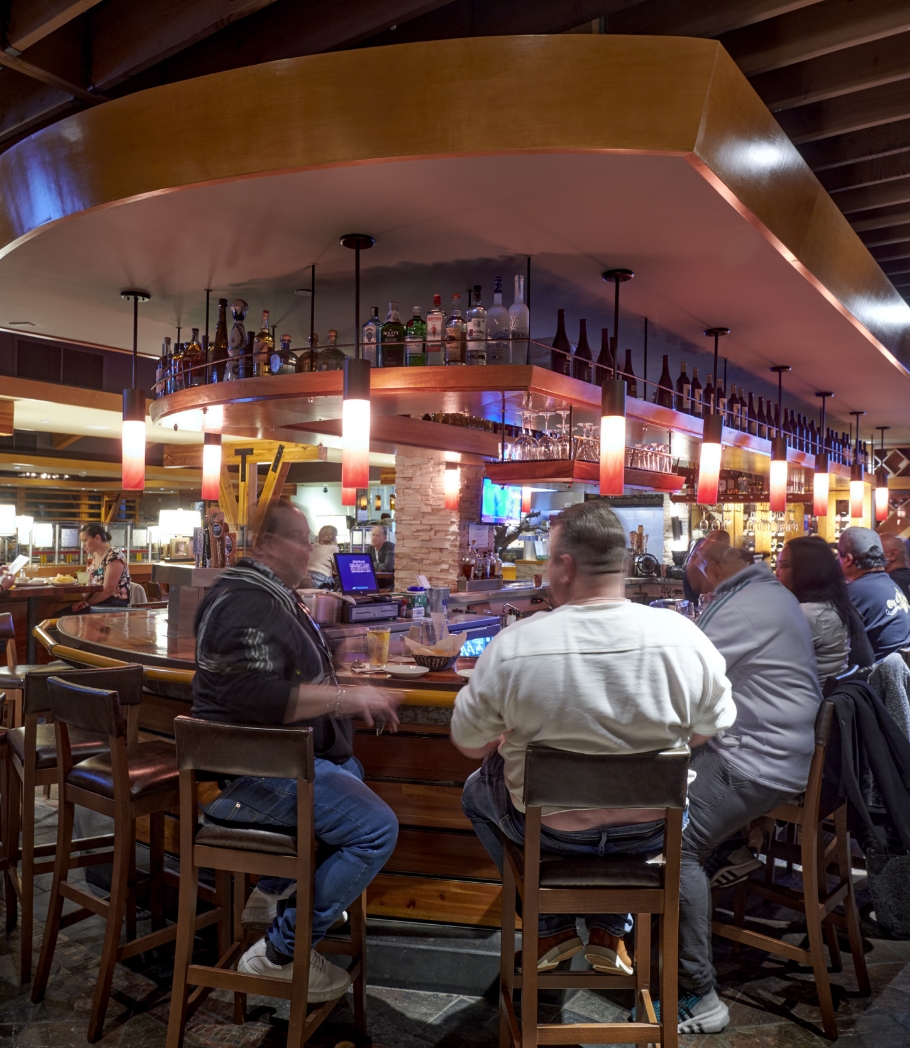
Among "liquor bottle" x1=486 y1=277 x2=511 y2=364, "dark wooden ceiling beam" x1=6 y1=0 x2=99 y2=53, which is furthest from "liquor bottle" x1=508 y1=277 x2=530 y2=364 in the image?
"dark wooden ceiling beam" x1=6 y1=0 x2=99 y2=53

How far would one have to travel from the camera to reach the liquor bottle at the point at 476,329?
3.77 m

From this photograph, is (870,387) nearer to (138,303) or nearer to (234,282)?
(234,282)

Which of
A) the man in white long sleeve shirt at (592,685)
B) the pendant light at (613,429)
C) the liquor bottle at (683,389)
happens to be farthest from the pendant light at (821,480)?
the man in white long sleeve shirt at (592,685)

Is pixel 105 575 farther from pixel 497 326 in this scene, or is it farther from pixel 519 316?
pixel 519 316

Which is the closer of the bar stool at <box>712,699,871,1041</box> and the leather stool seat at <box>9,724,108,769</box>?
the bar stool at <box>712,699,871,1041</box>

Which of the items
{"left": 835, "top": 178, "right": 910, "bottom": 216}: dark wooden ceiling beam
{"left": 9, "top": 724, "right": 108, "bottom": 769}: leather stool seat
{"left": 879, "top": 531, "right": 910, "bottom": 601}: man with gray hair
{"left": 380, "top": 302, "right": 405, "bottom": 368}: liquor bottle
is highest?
{"left": 835, "top": 178, "right": 910, "bottom": 216}: dark wooden ceiling beam

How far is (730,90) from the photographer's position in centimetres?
280

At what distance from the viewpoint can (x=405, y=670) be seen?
9.72ft

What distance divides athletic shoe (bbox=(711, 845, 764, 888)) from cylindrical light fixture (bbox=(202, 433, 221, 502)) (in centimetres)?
391

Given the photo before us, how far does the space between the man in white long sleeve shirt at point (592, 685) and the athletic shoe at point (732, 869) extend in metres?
0.90

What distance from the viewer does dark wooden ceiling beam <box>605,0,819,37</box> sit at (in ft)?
10.4

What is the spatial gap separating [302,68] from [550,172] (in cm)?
94

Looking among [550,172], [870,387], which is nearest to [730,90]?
[550,172]

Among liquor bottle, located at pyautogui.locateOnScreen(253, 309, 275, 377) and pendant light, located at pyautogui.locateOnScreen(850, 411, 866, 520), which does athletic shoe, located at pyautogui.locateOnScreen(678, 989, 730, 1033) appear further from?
pendant light, located at pyautogui.locateOnScreen(850, 411, 866, 520)
